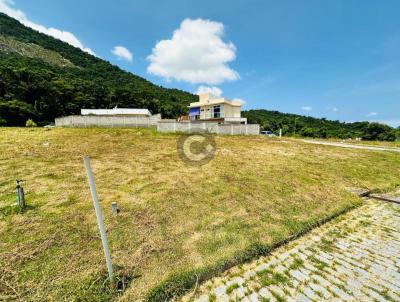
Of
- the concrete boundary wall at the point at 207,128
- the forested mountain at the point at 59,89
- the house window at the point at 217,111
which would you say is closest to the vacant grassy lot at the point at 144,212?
the concrete boundary wall at the point at 207,128

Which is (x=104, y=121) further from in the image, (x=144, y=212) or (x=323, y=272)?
(x=323, y=272)

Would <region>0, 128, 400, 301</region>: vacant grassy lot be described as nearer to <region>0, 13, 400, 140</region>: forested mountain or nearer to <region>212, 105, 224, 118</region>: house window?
<region>212, 105, 224, 118</region>: house window

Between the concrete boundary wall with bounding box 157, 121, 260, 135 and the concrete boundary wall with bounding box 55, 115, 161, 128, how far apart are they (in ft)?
12.5

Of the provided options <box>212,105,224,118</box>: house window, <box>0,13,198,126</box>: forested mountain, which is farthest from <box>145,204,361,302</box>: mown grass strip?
<box>0,13,198,126</box>: forested mountain

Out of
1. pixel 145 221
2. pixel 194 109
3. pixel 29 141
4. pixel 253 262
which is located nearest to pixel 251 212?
pixel 253 262

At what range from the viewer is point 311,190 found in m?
7.25

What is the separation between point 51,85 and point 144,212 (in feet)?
173

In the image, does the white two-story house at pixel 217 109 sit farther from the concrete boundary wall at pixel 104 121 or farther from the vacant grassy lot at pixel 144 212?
the vacant grassy lot at pixel 144 212

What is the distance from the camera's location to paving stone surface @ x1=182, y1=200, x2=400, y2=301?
3.02 metres

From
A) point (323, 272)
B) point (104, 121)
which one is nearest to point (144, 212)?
point (323, 272)

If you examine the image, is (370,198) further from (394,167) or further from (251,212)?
(394,167)

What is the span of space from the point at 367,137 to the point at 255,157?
7075cm

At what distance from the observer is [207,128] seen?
2166 cm

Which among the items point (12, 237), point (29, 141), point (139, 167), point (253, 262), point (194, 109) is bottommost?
point (253, 262)
